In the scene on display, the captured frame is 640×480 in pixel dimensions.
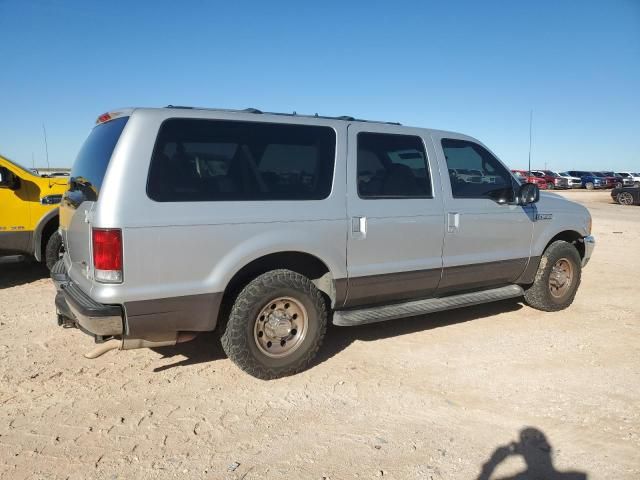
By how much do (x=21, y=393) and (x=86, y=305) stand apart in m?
0.94

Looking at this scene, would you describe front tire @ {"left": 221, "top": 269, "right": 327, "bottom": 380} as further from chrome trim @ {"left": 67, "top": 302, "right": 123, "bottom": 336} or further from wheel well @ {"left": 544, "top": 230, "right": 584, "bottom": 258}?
wheel well @ {"left": 544, "top": 230, "right": 584, "bottom": 258}

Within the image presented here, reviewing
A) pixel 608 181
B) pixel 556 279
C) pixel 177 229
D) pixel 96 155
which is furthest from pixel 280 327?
pixel 608 181

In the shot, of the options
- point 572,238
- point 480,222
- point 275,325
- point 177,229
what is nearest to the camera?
point 177,229

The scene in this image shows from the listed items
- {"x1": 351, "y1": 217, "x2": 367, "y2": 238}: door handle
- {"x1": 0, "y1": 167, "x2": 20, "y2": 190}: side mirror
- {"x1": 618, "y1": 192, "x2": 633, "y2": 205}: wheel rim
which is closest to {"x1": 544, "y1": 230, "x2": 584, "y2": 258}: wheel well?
{"x1": 351, "y1": 217, "x2": 367, "y2": 238}: door handle

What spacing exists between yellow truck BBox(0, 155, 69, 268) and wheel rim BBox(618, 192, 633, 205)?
2586 centimetres

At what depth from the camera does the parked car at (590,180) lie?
41.5 meters

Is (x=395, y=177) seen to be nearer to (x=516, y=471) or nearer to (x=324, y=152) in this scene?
(x=324, y=152)

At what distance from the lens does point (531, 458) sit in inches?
115

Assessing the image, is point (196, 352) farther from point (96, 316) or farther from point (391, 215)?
point (391, 215)

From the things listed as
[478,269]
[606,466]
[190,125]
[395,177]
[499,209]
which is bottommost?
[606,466]

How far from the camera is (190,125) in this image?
355cm

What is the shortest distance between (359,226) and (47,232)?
4.96 m

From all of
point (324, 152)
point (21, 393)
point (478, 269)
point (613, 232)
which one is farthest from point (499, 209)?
point (613, 232)

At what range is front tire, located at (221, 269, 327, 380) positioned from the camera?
3715 mm
